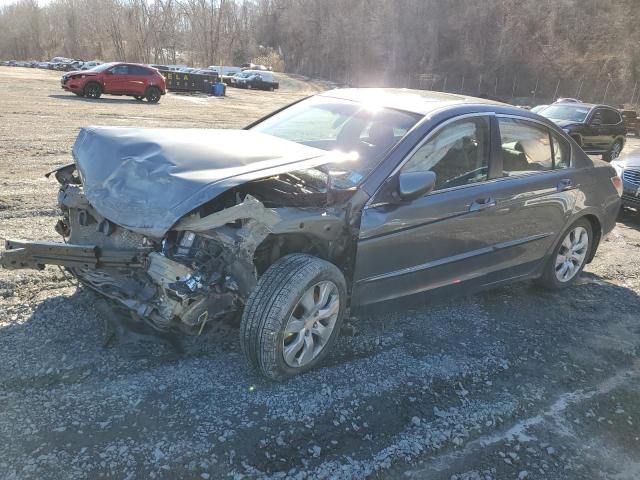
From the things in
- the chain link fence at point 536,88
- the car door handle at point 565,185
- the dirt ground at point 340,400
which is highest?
the chain link fence at point 536,88

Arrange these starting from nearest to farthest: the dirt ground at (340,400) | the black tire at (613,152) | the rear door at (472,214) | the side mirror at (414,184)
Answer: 1. the dirt ground at (340,400)
2. the side mirror at (414,184)
3. the rear door at (472,214)
4. the black tire at (613,152)

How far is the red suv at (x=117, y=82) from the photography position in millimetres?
21453

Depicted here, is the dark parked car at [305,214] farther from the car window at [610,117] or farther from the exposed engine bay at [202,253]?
the car window at [610,117]

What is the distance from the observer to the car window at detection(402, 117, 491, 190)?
362 centimetres

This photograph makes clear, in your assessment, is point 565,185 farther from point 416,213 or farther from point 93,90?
point 93,90

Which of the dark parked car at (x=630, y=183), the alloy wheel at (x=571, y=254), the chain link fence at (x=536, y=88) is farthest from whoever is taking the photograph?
the chain link fence at (x=536, y=88)

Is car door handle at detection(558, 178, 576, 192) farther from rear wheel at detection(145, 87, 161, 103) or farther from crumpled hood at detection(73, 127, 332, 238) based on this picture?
rear wheel at detection(145, 87, 161, 103)

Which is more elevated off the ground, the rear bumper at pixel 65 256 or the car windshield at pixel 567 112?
the car windshield at pixel 567 112

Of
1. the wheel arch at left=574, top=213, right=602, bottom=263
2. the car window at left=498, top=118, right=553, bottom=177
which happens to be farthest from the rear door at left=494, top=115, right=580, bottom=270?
the wheel arch at left=574, top=213, right=602, bottom=263

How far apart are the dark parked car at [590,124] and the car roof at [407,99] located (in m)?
11.0

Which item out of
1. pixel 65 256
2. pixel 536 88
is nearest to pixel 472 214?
pixel 65 256

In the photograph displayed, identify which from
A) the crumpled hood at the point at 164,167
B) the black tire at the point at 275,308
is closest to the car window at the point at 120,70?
the crumpled hood at the point at 164,167

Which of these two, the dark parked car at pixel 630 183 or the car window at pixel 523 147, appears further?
the dark parked car at pixel 630 183

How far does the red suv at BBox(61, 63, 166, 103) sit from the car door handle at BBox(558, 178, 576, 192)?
21.4 metres
